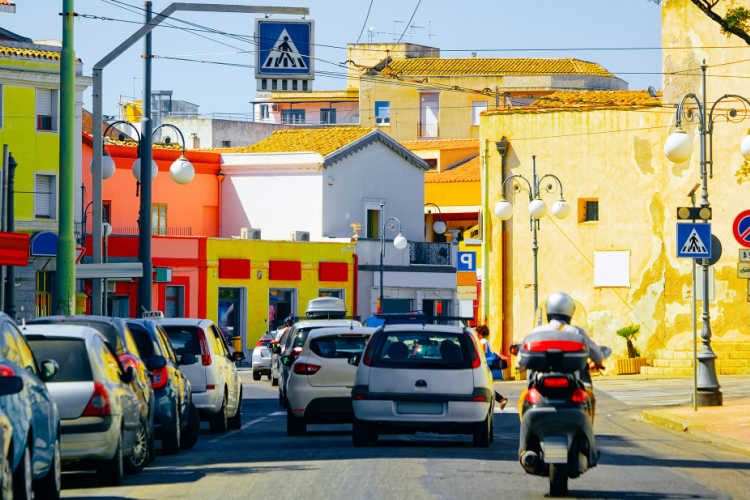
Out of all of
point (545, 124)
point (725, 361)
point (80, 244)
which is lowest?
point (725, 361)

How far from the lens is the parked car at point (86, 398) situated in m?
13.8

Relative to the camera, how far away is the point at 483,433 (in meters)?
18.5

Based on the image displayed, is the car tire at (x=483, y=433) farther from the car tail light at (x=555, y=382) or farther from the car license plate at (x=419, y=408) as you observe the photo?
the car tail light at (x=555, y=382)

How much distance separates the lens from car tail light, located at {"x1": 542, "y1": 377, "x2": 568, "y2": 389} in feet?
43.6

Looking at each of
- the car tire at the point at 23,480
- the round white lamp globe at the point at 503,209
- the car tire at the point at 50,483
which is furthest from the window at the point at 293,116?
the car tire at the point at 23,480

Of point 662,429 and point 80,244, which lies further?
point 80,244

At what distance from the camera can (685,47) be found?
1826 inches

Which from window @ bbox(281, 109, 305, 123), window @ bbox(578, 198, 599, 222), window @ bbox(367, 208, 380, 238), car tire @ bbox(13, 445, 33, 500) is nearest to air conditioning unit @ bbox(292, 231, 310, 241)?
window @ bbox(367, 208, 380, 238)

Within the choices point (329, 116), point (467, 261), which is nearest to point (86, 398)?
point (467, 261)

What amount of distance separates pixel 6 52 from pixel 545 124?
60.9 ft

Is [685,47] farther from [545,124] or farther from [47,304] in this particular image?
[47,304]

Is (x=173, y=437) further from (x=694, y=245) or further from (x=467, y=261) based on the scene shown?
(x=467, y=261)

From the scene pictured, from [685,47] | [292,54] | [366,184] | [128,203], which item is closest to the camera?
[292,54]

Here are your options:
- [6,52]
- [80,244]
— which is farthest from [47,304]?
[6,52]
